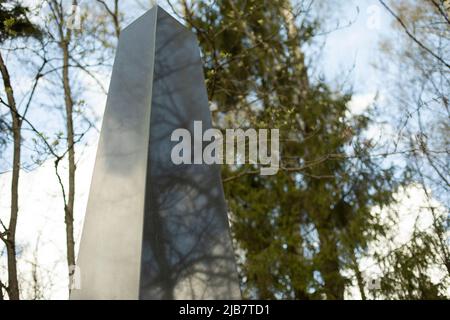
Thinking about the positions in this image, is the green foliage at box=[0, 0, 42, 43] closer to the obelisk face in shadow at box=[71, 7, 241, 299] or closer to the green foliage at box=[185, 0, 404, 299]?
the green foliage at box=[185, 0, 404, 299]

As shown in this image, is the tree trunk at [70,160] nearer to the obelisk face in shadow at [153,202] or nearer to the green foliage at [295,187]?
the green foliage at [295,187]

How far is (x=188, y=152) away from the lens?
2.33m

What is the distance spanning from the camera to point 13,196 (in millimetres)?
5277

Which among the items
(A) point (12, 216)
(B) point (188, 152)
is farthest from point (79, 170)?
(B) point (188, 152)

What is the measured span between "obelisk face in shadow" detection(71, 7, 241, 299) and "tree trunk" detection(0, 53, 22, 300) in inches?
121

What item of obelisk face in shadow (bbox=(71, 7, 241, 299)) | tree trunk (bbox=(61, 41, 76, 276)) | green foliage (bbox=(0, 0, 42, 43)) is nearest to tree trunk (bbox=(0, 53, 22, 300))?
green foliage (bbox=(0, 0, 42, 43))

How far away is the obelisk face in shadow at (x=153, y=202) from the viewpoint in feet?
6.42

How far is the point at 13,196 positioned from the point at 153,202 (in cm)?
378

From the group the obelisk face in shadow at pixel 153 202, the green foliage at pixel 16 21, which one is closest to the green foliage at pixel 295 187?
the green foliage at pixel 16 21

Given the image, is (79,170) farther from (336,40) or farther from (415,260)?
(336,40)

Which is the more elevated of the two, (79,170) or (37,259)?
(79,170)

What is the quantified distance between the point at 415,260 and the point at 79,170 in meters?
5.06

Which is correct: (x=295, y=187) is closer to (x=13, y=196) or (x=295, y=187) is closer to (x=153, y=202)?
(x=13, y=196)
